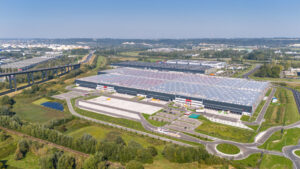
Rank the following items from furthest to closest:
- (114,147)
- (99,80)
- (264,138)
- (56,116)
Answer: (99,80) < (56,116) < (264,138) < (114,147)

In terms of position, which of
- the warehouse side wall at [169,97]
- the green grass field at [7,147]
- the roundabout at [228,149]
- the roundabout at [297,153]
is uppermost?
the warehouse side wall at [169,97]

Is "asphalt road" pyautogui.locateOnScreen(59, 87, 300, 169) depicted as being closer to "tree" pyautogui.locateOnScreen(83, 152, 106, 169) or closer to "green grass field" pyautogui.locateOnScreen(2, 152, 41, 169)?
"tree" pyautogui.locateOnScreen(83, 152, 106, 169)

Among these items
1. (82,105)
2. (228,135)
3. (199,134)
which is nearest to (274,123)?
(228,135)

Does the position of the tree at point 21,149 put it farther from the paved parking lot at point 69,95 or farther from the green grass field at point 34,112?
the paved parking lot at point 69,95

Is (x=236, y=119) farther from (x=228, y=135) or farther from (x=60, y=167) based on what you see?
(x=60, y=167)

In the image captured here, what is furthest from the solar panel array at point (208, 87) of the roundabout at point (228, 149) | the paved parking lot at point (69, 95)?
the roundabout at point (228, 149)

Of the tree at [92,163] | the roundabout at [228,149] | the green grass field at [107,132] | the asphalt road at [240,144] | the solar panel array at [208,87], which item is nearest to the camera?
the tree at [92,163]

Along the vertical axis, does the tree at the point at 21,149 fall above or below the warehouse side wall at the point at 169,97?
below

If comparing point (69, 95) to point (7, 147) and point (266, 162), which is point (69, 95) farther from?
point (266, 162)
